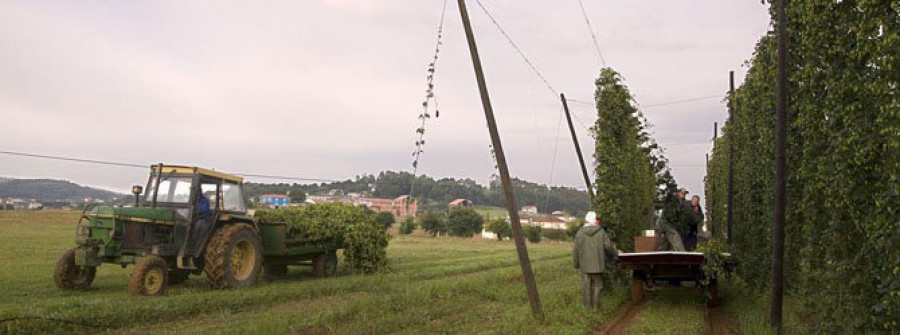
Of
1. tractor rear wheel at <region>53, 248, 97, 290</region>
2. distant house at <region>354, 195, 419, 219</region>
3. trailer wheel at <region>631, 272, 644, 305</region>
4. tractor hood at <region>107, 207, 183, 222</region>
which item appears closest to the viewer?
tractor rear wheel at <region>53, 248, 97, 290</region>

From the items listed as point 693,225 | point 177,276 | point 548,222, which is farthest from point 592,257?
point 548,222

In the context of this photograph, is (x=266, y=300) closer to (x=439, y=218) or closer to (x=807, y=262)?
(x=807, y=262)

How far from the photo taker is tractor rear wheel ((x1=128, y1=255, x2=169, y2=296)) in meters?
12.3

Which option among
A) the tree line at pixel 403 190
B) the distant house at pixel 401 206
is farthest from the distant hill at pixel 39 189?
the distant house at pixel 401 206

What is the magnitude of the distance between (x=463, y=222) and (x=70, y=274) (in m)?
50.9

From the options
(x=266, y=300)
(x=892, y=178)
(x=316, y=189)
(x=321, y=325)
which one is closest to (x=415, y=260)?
(x=266, y=300)

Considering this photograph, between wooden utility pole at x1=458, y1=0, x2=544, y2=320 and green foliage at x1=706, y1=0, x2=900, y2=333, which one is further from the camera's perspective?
wooden utility pole at x1=458, y1=0, x2=544, y2=320

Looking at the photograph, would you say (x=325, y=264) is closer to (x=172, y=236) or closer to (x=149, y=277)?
(x=172, y=236)

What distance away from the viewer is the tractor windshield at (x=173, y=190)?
14.3 metres

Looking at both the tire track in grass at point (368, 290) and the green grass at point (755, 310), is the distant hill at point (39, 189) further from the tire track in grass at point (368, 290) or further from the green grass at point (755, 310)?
the green grass at point (755, 310)

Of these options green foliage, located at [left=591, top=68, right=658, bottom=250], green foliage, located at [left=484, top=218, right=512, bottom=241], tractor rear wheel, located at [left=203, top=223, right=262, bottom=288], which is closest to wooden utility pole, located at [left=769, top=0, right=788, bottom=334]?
green foliage, located at [left=591, top=68, right=658, bottom=250]

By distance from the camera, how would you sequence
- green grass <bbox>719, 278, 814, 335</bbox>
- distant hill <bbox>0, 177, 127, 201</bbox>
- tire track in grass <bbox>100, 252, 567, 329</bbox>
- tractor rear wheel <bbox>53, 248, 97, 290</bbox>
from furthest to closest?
1. distant hill <bbox>0, 177, 127, 201</bbox>
2. tractor rear wheel <bbox>53, 248, 97, 290</bbox>
3. tire track in grass <bbox>100, 252, 567, 329</bbox>
4. green grass <bbox>719, 278, 814, 335</bbox>

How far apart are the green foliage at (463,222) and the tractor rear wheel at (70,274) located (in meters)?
49.4

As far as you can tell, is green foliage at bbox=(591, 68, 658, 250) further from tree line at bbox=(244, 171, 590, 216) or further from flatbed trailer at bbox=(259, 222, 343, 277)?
tree line at bbox=(244, 171, 590, 216)
